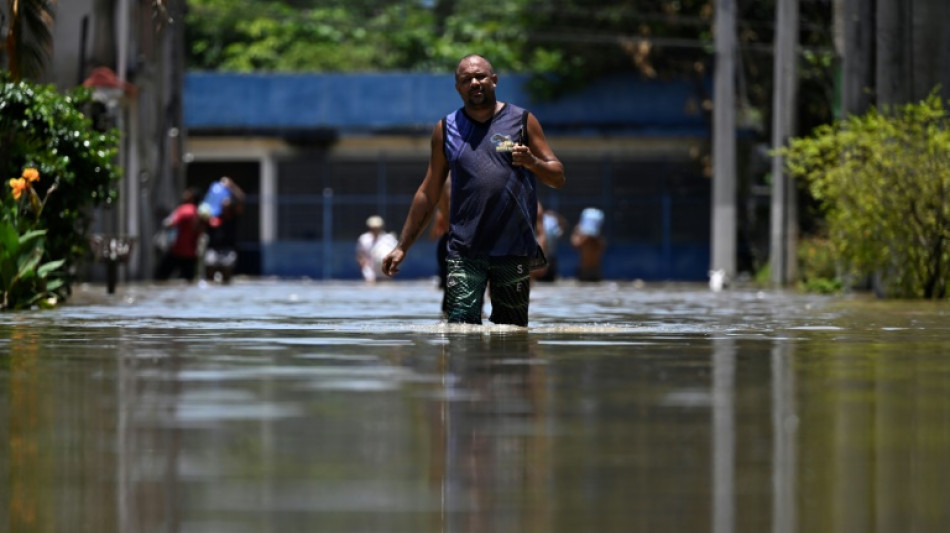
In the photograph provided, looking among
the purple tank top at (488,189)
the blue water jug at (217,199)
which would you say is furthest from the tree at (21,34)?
the blue water jug at (217,199)

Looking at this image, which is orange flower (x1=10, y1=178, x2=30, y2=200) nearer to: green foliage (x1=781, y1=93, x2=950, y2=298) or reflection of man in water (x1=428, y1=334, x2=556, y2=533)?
Answer: green foliage (x1=781, y1=93, x2=950, y2=298)

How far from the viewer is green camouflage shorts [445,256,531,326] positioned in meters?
16.2

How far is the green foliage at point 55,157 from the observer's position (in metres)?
25.5

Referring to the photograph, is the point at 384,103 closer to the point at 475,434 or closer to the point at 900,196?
the point at 900,196

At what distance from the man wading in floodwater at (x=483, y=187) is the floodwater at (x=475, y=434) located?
49 centimetres

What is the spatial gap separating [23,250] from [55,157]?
8.90 ft

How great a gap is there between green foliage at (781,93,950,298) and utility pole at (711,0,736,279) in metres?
18.8

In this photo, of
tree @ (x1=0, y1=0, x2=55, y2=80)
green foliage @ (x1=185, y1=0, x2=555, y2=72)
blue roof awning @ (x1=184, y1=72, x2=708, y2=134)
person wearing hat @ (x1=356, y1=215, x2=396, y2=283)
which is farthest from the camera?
green foliage @ (x1=185, y1=0, x2=555, y2=72)

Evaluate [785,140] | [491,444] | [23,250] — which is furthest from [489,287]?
[785,140]

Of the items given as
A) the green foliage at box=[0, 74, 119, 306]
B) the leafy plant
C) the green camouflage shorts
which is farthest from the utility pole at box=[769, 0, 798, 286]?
the green camouflage shorts

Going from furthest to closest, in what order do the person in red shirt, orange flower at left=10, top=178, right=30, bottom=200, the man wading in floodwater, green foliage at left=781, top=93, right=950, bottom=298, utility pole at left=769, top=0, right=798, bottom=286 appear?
the person in red shirt < utility pole at left=769, top=0, right=798, bottom=286 < green foliage at left=781, top=93, right=950, bottom=298 < orange flower at left=10, top=178, right=30, bottom=200 < the man wading in floodwater

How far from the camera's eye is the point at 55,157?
1022 inches

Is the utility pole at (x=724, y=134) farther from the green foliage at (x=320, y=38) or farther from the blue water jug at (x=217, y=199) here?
the green foliage at (x=320, y=38)

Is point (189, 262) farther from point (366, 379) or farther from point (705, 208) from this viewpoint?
point (366, 379)
